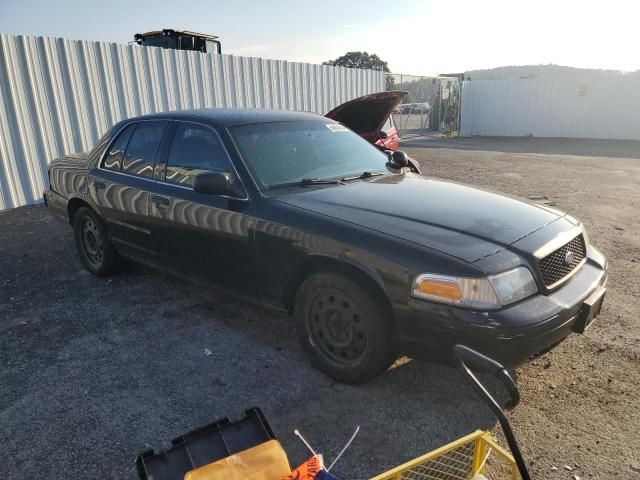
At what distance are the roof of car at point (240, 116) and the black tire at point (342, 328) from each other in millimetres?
1491

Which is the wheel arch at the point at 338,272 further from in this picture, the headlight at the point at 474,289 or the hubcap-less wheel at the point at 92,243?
the hubcap-less wheel at the point at 92,243

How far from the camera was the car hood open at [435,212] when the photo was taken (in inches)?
105

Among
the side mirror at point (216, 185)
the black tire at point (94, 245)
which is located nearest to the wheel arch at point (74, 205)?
the black tire at point (94, 245)

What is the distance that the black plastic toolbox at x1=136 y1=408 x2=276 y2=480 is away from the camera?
1.89 m

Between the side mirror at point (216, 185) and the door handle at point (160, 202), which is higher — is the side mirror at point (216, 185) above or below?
above

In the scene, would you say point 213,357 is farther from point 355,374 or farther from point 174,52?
point 174,52

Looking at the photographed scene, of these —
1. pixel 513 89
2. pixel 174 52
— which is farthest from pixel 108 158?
pixel 513 89

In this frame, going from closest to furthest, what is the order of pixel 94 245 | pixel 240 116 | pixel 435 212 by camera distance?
pixel 435 212, pixel 240 116, pixel 94 245

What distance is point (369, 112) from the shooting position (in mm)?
8914

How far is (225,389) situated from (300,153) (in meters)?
1.80

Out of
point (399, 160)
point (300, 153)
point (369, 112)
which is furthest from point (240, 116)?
point (369, 112)

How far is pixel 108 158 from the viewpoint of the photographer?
15.1ft

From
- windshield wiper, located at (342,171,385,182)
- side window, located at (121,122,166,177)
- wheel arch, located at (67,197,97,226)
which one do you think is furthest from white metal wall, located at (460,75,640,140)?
wheel arch, located at (67,197,97,226)

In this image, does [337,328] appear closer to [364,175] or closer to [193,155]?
[364,175]
